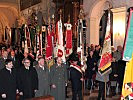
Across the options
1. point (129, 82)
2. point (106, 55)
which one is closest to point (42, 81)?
point (106, 55)

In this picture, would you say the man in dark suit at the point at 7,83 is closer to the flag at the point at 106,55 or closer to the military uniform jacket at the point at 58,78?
the military uniform jacket at the point at 58,78

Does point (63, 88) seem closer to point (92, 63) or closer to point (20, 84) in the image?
point (20, 84)

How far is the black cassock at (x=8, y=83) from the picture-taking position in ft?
24.8

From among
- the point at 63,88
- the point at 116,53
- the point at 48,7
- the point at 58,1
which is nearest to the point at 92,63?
the point at 116,53

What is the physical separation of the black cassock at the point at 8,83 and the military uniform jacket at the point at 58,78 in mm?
1657

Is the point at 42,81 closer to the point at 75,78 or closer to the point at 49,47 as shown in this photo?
the point at 75,78

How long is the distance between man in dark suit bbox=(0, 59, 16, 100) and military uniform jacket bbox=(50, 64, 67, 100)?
1.68 metres

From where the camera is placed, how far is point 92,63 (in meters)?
11.9

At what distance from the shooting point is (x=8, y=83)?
764cm

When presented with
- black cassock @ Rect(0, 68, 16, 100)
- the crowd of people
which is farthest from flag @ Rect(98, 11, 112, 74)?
black cassock @ Rect(0, 68, 16, 100)

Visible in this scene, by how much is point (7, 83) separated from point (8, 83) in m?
0.03

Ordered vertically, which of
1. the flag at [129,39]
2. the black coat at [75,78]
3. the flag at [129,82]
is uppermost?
the flag at [129,39]

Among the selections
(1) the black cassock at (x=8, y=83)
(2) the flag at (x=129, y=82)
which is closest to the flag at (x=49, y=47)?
(1) the black cassock at (x=8, y=83)

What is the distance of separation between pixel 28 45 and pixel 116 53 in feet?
14.7
